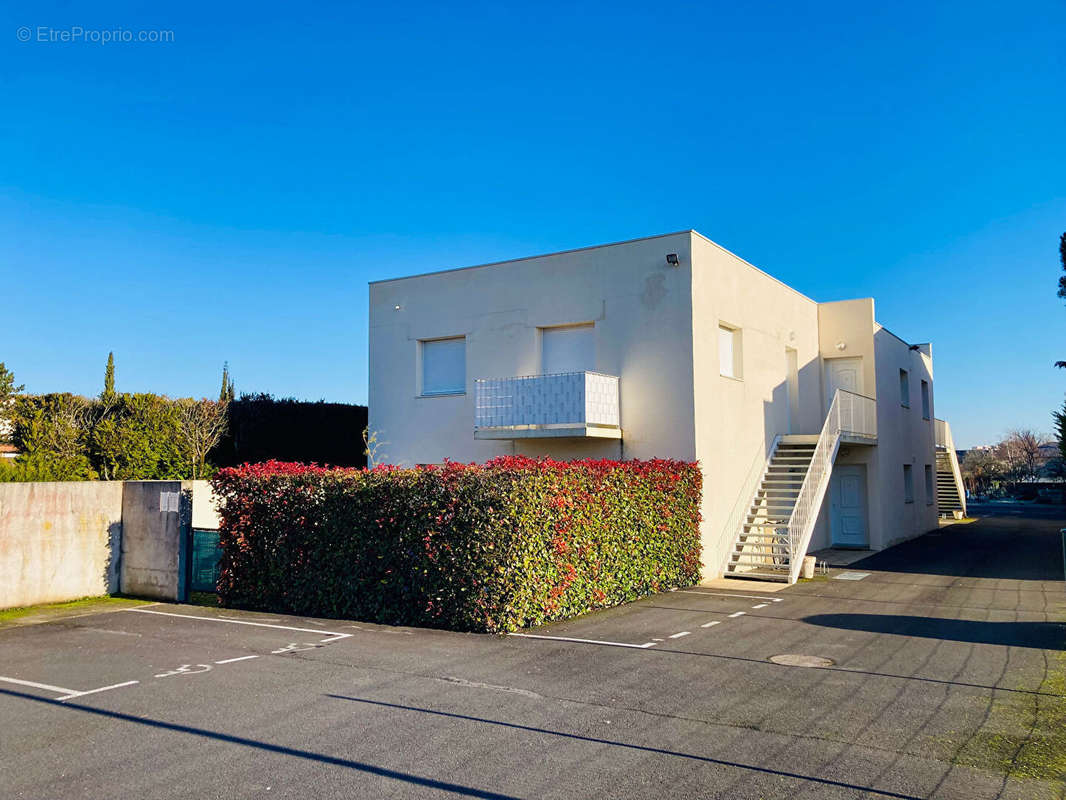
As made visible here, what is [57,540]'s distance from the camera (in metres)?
12.5

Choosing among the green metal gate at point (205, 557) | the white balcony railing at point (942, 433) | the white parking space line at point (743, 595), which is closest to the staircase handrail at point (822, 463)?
the white parking space line at point (743, 595)

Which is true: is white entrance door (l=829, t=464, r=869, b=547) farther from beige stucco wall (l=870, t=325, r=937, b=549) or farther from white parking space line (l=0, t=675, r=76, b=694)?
white parking space line (l=0, t=675, r=76, b=694)

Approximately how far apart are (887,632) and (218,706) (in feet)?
24.8

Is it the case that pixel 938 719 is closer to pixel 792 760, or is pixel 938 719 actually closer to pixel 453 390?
pixel 792 760

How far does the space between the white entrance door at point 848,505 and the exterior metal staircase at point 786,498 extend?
1.75 m

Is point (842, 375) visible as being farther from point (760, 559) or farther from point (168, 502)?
point (168, 502)

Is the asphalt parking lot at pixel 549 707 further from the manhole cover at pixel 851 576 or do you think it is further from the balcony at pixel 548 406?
the balcony at pixel 548 406

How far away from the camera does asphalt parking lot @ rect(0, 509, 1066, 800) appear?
4957 mm

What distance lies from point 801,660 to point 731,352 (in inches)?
370

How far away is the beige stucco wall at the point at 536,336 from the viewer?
15.0m

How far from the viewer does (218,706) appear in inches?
259

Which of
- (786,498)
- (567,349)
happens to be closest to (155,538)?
(567,349)

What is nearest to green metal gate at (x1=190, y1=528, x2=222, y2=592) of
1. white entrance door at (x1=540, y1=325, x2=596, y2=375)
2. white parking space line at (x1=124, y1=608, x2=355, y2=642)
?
white parking space line at (x1=124, y1=608, x2=355, y2=642)

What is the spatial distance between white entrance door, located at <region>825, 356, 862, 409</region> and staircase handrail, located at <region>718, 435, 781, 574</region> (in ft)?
14.4
